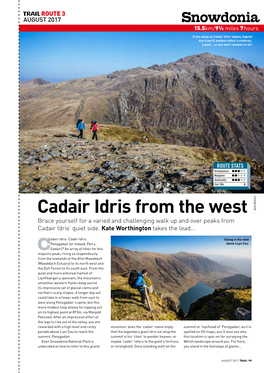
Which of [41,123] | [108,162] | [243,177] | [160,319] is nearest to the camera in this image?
[160,319]

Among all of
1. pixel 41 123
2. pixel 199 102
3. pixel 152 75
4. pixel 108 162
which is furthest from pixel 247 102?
pixel 108 162

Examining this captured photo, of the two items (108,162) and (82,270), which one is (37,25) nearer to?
(108,162)

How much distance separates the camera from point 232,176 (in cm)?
1091

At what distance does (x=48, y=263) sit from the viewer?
31.3 ft

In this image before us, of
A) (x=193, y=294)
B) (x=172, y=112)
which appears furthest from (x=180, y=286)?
(x=172, y=112)

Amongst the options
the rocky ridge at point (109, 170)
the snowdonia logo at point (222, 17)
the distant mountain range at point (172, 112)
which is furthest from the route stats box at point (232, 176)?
the distant mountain range at point (172, 112)

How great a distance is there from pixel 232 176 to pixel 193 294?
5.54 metres

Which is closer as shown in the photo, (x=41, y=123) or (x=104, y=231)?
(x=104, y=231)

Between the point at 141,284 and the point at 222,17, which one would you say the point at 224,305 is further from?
the point at 222,17

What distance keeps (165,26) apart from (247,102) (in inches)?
8453

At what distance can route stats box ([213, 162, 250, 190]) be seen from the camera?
10734 mm

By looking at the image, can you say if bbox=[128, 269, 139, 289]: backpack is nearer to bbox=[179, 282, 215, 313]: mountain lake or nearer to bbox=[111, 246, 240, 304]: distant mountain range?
bbox=[111, 246, 240, 304]: distant mountain range

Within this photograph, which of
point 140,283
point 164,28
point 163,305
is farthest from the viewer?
point 164,28

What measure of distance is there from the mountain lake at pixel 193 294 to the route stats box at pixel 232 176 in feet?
15.0
